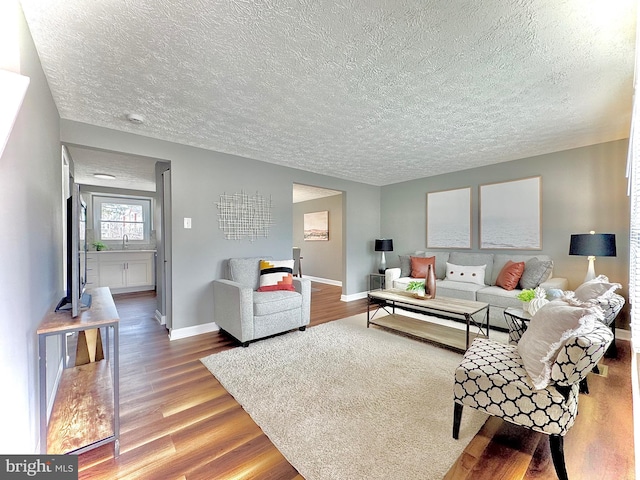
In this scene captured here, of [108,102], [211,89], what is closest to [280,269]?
[211,89]

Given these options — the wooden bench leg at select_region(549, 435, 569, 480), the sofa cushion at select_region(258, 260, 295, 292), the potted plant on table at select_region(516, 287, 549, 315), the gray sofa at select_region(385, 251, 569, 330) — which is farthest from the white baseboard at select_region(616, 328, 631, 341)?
the sofa cushion at select_region(258, 260, 295, 292)

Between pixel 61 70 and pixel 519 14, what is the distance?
9.27ft

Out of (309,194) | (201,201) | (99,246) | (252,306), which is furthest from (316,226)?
(99,246)

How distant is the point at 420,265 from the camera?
446cm

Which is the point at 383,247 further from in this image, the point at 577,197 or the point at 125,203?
the point at 125,203

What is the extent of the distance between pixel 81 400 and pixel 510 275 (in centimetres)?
456

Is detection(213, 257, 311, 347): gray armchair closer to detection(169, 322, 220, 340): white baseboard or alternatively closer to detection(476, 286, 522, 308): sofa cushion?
detection(169, 322, 220, 340): white baseboard

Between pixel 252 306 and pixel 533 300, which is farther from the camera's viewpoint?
pixel 252 306

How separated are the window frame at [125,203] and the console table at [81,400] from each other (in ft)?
16.7

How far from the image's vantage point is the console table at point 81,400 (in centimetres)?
131

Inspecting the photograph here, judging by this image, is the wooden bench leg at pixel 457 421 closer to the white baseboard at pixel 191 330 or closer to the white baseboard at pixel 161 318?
the white baseboard at pixel 191 330

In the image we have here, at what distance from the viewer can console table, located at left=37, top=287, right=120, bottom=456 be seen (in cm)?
131

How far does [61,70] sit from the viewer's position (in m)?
1.82

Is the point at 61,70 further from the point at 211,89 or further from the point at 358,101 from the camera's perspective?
the point at 358,101
